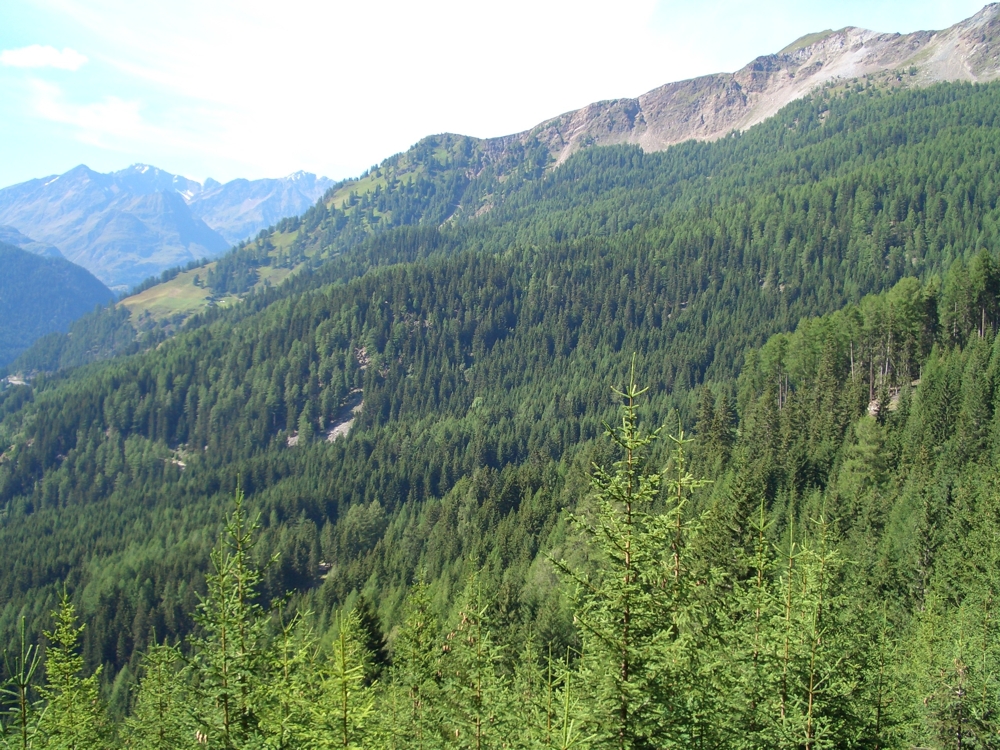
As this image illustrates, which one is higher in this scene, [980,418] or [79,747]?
[79,747]

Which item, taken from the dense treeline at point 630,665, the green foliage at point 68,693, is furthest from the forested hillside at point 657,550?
the green foliage at point 68,693

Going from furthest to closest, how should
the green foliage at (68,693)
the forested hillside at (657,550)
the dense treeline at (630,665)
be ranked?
the green foliage at (68,693), the forested hillside at (657,550), the dense treeline at (630,665)

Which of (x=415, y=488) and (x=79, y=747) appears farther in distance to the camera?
(x=415, y=488)

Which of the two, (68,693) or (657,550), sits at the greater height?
(657,550)

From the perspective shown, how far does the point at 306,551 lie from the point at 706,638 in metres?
111

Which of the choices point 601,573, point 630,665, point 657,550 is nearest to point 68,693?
point 601,573

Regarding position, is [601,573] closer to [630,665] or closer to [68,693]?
[630,665]

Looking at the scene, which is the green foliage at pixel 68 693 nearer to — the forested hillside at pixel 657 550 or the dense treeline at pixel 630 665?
the dense treeline at pixel 630 665

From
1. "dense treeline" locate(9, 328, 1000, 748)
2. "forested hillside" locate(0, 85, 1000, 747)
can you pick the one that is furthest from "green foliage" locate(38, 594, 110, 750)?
"forested hillside" locate(0, 85, 1000, 747)

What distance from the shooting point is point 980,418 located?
5975cm

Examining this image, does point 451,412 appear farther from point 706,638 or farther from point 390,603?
point 706,638

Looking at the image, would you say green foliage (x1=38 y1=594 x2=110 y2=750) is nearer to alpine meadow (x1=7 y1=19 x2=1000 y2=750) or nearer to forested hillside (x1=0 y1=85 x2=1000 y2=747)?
alpine meadow (x1=7 y1=19 x2=1000 y2=750)

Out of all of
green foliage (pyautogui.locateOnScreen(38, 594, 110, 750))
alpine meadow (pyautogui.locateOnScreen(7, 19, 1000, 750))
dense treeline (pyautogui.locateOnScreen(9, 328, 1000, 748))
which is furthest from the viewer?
Result: green foliage (pyautogui.locateOnScreen(38, 594, 110, 750))

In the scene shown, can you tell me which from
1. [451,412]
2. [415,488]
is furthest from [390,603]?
[451,412]
